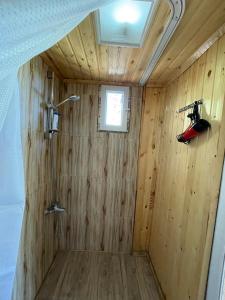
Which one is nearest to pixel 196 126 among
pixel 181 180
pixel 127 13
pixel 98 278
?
pixel 181 180

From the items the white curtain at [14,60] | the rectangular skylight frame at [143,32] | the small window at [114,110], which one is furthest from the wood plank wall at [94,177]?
the white curtain at [14,60]

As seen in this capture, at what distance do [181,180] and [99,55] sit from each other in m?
1.30

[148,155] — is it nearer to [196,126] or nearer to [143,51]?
[196,126]

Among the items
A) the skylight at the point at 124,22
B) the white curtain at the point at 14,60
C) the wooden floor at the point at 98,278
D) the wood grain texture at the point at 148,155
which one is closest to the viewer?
the white curtain at the point at 14,60

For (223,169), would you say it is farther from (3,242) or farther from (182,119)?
(3,242)

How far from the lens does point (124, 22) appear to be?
50.9 inches

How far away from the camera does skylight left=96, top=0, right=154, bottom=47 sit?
3.73ft

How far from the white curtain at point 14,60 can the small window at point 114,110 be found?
1773 millimetres

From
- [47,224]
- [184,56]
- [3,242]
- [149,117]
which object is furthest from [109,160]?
[3,242]

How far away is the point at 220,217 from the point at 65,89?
2.12 meters

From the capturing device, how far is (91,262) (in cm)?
245

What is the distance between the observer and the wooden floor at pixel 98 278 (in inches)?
77.4

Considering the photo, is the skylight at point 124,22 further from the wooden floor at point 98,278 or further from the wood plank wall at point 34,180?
the wooden floor at point 98,278

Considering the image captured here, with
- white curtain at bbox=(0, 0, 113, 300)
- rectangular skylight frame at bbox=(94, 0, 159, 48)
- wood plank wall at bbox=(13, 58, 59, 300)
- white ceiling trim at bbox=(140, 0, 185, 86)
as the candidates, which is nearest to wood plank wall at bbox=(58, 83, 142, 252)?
wood plank wall at bbox=(13, 58, 59, 300)
